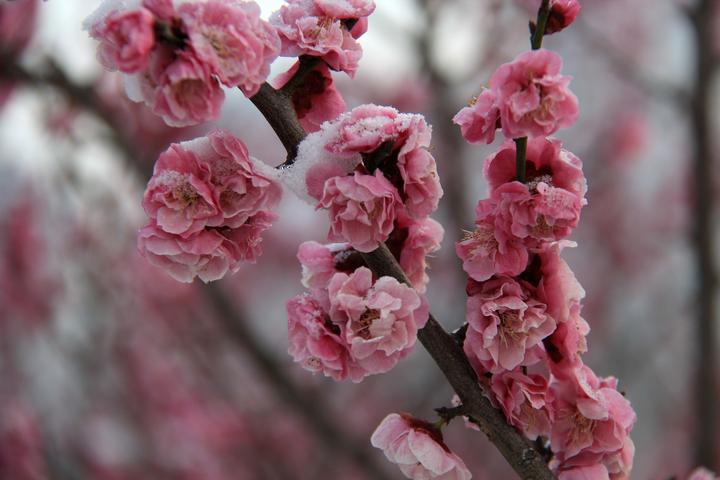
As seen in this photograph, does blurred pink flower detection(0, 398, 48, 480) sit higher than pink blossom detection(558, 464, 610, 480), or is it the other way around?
pink blossom detection(558, 464, 610, 480)

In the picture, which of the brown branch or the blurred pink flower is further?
the blurred pink flower

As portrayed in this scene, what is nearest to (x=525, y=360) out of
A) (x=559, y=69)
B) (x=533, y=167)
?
(x=533, y=167)

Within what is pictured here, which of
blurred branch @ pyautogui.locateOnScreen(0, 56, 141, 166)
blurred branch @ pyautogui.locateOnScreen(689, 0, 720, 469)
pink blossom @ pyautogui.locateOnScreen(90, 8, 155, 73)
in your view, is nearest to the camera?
pink blossom @ pyautogui.locateOnScreen(90, 8, 155, 73)

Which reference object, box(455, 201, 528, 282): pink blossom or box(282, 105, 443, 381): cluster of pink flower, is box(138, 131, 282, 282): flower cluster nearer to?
box(282, 105, 443, 381): cluster of pink flower

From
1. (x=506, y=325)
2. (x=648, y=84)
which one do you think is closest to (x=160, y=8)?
(x=506, y=325)

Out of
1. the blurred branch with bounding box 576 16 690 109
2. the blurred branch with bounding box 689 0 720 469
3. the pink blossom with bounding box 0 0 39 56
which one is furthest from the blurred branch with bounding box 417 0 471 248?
the pink blossom with bounding box 0 0 39 56
